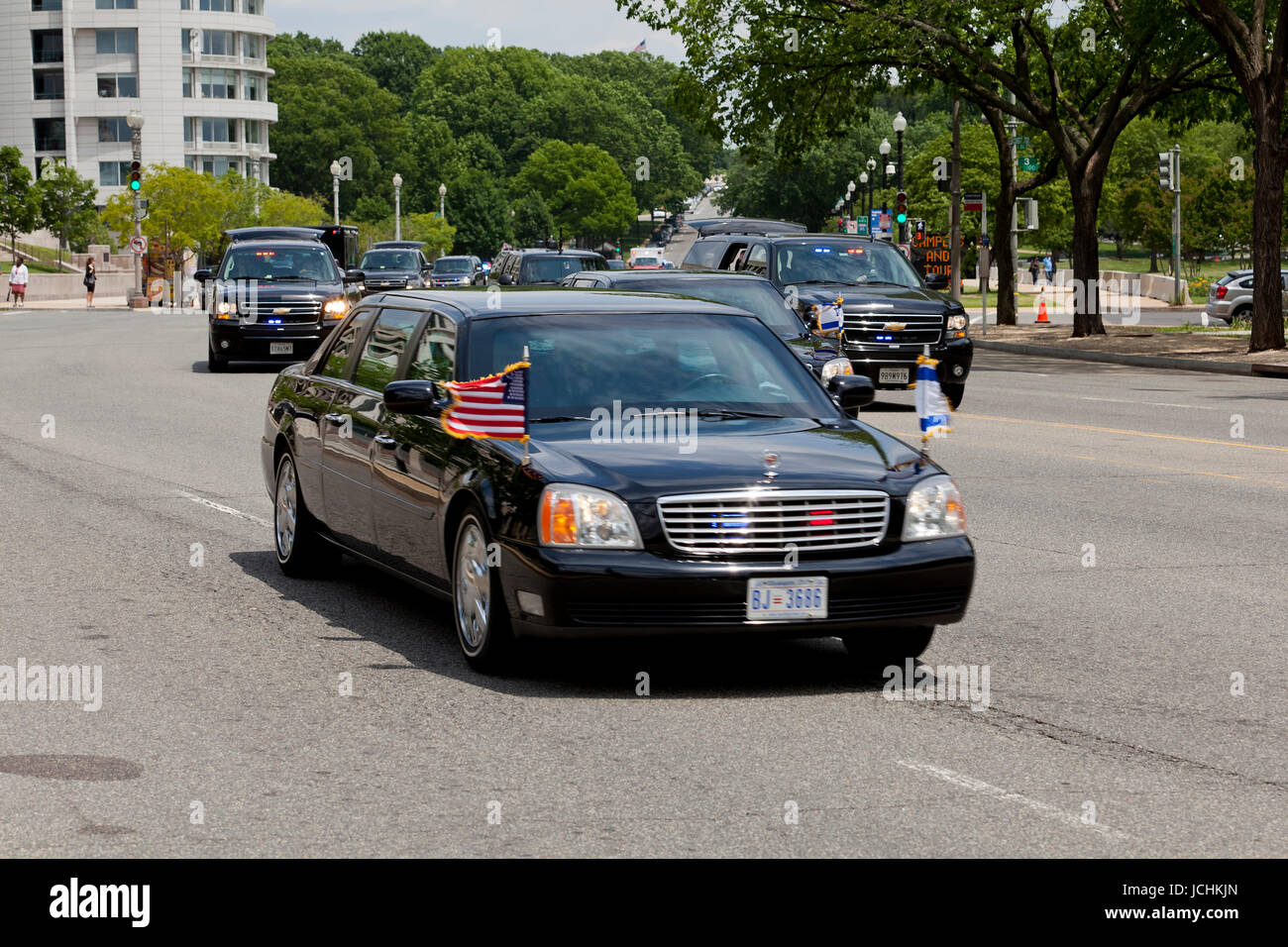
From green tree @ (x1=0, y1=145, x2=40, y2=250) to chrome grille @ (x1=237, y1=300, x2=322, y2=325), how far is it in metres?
69.0

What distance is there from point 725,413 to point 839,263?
622 inches

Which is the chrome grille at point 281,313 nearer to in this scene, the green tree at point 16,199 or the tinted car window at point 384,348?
the tinted car window at point 384,348

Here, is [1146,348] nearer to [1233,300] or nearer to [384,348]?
[1233,300]

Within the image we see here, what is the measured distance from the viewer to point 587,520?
25.2 ft

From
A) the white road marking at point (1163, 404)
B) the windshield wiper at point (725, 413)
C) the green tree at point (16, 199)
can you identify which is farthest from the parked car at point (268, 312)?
the green tree at point (16, 199)

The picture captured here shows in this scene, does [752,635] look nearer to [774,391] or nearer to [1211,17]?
[774,391]

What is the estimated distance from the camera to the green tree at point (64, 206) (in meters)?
100

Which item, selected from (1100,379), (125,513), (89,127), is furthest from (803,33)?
(89,127)

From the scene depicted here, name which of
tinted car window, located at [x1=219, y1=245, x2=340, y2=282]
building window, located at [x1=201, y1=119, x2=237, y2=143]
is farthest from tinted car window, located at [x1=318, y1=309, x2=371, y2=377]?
building window, located at [x1=201, y1=119, x2=237, y2=143]

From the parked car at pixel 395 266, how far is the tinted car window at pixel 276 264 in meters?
19.5

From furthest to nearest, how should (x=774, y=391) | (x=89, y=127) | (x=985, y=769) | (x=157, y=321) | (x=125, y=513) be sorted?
(x=89, y=127), (x=157, y=321), (x=125, y=513), (x=774, y=391), (x=985, y=769)

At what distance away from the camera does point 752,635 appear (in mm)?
7742

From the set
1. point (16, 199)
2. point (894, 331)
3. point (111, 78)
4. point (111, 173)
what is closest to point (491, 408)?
point (894, 331)

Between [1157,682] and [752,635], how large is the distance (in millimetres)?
1697
